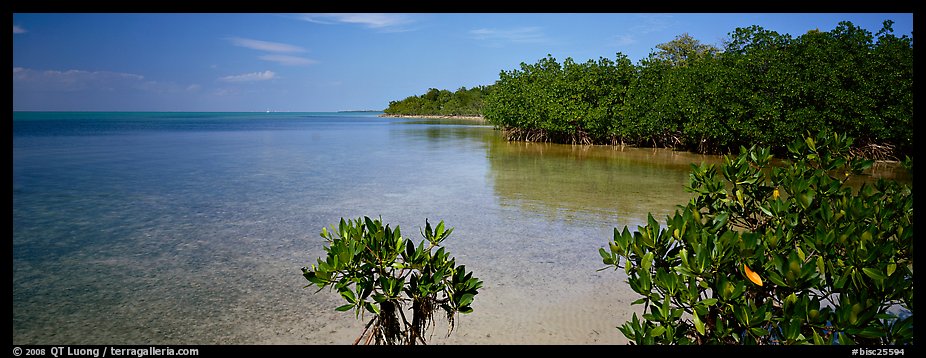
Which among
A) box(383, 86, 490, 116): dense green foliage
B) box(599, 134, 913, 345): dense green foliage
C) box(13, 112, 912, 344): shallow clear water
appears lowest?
box(13, 112, 912, 344): shallow clear water

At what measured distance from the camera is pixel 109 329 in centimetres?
346

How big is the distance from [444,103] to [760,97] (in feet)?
227

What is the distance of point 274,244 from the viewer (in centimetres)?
555

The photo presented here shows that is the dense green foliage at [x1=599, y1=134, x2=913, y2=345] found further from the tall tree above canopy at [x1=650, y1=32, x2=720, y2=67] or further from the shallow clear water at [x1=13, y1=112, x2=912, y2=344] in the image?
the tall tree above canopy at [x1=650, y1=32, x2=720, y2=67]

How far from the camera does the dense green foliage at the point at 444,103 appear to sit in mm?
73062

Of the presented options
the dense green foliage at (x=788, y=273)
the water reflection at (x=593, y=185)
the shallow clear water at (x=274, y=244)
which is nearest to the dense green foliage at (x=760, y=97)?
the water reflection at (x=593, y=185)

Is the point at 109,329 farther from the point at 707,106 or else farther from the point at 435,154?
the point at 707,106

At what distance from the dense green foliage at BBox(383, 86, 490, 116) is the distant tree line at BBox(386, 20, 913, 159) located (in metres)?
42.0

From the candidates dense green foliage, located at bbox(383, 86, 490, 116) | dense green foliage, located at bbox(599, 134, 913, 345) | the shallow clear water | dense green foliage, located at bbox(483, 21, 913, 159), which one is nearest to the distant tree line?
dense green foliage, located at bbox(483, 21, 913, 159)

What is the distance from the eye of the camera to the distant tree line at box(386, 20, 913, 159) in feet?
42.3
